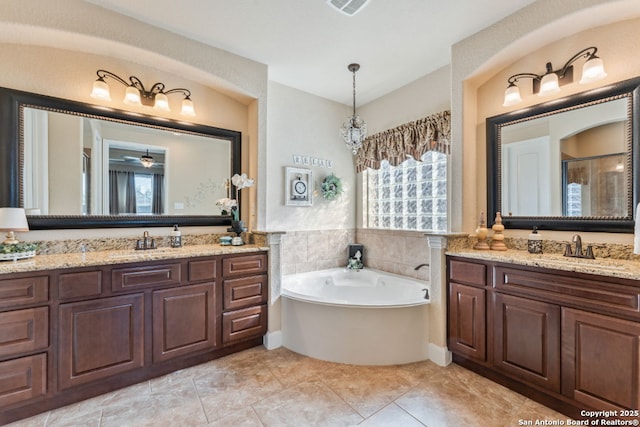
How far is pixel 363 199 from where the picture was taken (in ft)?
13.3

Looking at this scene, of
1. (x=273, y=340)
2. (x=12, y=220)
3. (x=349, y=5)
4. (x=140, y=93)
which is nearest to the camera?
(x=12, y=220)

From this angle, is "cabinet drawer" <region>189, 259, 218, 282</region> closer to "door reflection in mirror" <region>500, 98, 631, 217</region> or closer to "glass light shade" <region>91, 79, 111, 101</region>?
"glass light shade" <region>91, 79, 111, 101</region>

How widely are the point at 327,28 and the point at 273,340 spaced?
2.81 metres

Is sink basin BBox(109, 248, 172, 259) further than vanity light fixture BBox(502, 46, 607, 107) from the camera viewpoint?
Yes

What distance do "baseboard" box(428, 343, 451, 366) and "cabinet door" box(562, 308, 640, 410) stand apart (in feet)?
2.55

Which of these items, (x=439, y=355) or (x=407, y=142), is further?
(x=407, y=142)

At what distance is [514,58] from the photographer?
7.86 ft

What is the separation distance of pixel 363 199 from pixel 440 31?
216 centimetres

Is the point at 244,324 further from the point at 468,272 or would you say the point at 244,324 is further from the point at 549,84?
the point at 549,84

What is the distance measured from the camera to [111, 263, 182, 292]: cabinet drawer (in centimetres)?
202

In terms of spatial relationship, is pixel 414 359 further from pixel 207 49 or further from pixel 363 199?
pixel 207 49

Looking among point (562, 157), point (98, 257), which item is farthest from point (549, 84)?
point (98, 257)

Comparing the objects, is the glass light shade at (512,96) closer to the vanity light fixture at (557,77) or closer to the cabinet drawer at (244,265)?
the vanity light fixture at (557,77)

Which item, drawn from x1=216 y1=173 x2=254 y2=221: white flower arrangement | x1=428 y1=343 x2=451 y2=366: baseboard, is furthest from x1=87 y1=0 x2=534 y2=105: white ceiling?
x1=428 y1=343 x2=451 y2=366: baseboard
